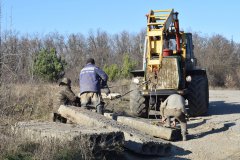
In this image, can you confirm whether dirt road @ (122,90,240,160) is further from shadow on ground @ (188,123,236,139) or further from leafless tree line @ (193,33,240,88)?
leafless tree line @ (193,33,240,88)

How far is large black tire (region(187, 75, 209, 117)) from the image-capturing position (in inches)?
583

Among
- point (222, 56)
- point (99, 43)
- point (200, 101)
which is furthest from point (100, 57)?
point (200, 101)

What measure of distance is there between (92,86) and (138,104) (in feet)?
10.9

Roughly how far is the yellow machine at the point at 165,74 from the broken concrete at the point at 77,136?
606 centimetres

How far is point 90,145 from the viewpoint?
24.6 feet

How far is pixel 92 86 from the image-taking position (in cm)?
1159

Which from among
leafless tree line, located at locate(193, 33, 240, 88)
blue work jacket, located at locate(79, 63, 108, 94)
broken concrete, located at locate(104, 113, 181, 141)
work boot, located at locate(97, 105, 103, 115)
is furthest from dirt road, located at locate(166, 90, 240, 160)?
leafless tree line, located at locate(193, 33, 240, 88)

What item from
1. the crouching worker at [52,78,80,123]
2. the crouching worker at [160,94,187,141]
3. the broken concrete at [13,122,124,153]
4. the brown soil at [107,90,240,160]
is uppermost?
the crouching worker at [52,78,80,123]

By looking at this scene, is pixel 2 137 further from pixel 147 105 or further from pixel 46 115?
pixel 147 105

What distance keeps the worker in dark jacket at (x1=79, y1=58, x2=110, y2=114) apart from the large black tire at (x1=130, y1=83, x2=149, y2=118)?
290 centimetres

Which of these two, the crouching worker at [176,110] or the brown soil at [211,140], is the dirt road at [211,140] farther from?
the crouching worker at [176,110]

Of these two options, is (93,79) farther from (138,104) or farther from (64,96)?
(138,104)

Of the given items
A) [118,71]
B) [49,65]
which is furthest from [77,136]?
[118,71]

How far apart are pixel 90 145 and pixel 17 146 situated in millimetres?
1272
